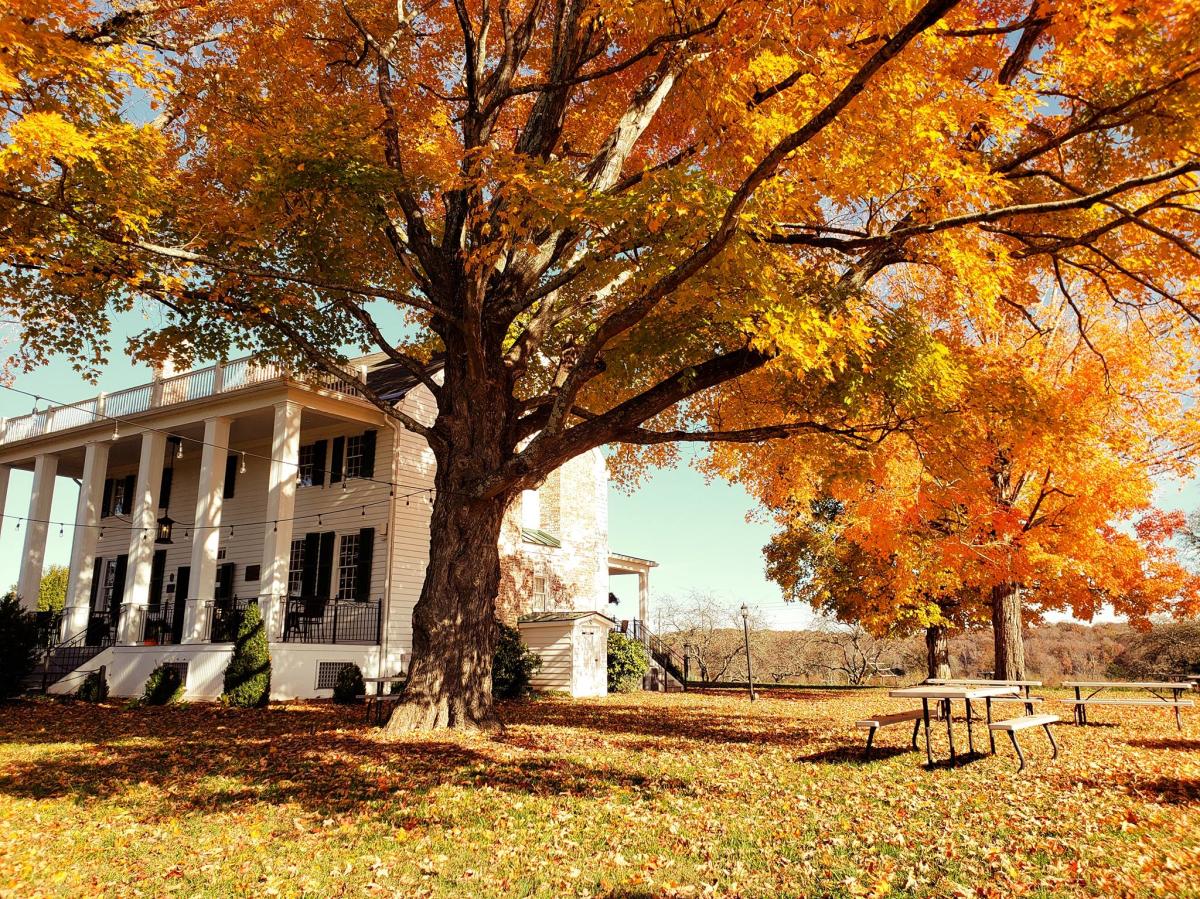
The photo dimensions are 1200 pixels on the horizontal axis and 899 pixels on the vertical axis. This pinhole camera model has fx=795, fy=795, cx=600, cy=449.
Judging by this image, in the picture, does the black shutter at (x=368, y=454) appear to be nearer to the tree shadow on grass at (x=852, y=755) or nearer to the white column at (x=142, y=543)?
the white column at (x=142, y=543)

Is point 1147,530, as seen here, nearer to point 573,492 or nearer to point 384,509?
point 573,492

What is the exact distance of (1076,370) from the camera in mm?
15008

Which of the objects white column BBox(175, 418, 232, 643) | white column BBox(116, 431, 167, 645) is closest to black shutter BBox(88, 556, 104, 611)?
white column BBox(116, 431, 167, 645)

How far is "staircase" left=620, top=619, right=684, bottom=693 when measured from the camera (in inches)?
997

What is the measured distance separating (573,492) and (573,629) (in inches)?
240

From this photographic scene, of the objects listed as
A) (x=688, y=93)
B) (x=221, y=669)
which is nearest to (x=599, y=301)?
(x=688, y=93)

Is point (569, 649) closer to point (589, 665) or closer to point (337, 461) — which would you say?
point (589, 665)

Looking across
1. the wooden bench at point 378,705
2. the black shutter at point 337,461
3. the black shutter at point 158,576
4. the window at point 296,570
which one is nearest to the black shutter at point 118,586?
the black shutter at point 158,576

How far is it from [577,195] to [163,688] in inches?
531

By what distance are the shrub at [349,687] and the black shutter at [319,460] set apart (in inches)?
263

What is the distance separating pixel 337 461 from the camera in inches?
820

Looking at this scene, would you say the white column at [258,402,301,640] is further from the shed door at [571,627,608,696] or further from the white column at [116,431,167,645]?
the shed door at [571,627,608,696]

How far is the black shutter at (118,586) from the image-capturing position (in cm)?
2295

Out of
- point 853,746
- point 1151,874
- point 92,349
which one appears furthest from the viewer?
point 92,349
